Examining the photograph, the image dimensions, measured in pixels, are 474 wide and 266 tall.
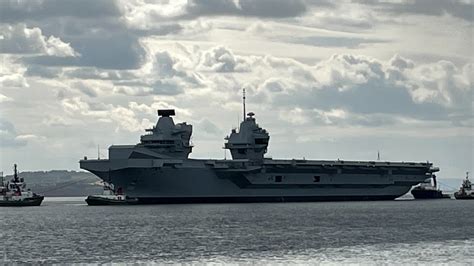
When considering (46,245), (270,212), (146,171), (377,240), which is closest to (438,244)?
(377,240)

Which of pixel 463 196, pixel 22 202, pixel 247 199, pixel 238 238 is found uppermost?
pixel 463 196

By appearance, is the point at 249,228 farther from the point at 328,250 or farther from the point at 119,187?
the point at 119,187

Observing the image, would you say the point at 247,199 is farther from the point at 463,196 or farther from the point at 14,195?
the point at 463,196

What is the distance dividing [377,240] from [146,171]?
5543cm

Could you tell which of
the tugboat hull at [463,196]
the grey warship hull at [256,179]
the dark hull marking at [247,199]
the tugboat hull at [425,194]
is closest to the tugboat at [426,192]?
the tugboat hull at [425,194]

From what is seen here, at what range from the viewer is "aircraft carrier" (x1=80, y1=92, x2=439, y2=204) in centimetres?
11481

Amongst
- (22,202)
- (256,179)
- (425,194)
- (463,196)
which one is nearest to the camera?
(256,179)

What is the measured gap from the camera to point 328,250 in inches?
2179

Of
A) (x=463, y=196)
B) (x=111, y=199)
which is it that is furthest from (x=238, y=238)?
(x=463, y=196)

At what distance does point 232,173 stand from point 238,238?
5591 cm

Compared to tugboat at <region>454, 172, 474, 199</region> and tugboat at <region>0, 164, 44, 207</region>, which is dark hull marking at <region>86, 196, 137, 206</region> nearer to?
tugboat at <region>0, 164, 44, 207</region>

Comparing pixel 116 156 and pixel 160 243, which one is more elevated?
pixel 116 156

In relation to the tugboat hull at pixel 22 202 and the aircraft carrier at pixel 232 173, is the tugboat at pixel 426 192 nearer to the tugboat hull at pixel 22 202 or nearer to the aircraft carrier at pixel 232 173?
the aircraft carrier at pixel 232 173

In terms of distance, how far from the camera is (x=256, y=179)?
123m
